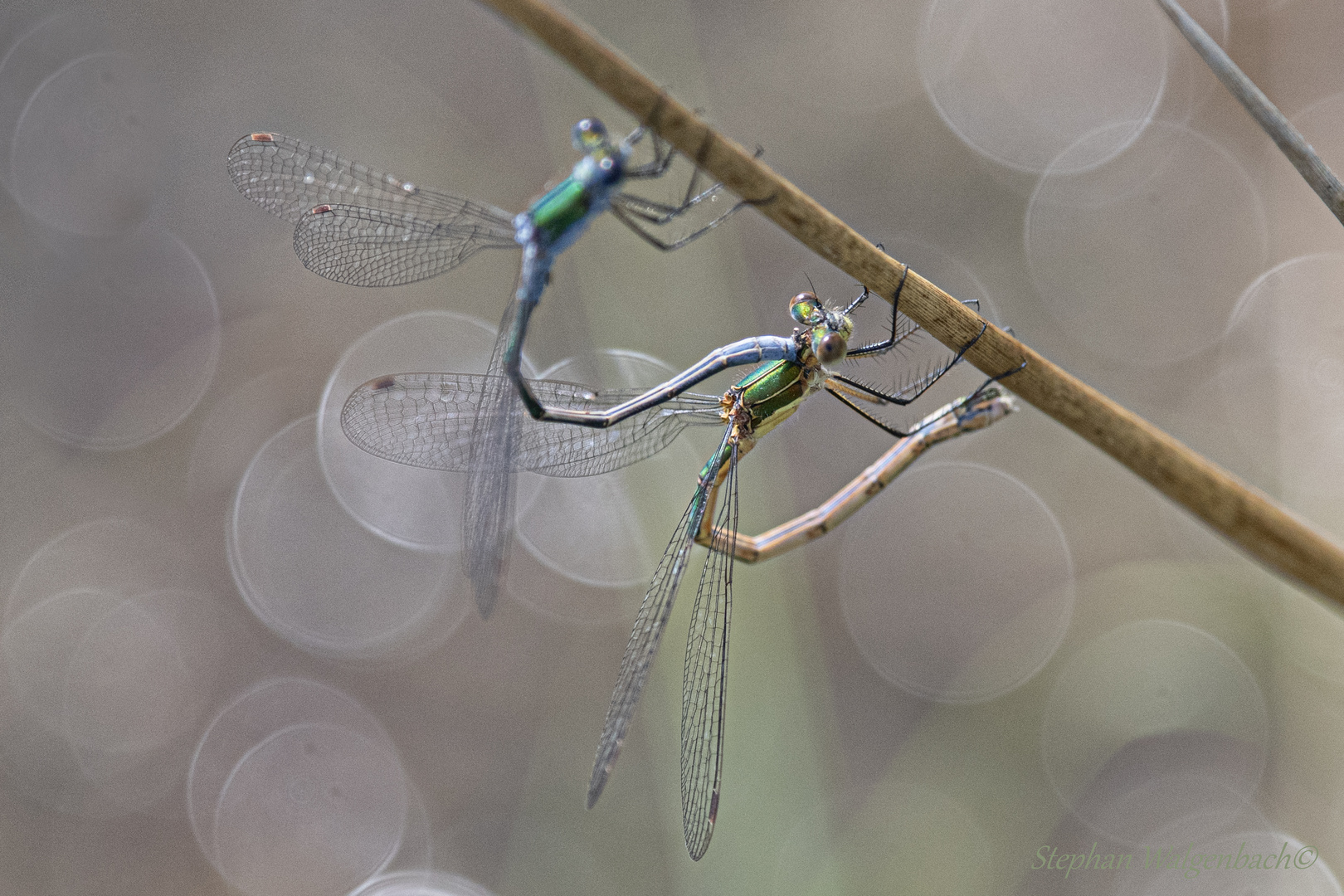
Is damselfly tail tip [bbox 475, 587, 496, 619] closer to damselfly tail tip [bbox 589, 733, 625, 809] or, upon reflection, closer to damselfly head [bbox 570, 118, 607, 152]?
damselfly tail tip [bbox 589, 733, 625, 809]

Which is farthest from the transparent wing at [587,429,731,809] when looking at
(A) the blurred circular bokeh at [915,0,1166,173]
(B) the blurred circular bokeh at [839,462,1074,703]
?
(A) the blurred circular bokeh at [915,0,1166,173]

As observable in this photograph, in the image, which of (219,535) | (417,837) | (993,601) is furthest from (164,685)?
(993,601)

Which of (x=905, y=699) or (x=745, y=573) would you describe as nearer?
(x=745, y=573)

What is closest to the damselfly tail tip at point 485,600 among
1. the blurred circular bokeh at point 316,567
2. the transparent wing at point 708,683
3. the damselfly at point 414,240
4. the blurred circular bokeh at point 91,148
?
the damselfly at point 414,240

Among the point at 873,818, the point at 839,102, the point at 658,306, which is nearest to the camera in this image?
the point at 658,306

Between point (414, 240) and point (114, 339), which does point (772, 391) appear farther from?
point (114, 339)

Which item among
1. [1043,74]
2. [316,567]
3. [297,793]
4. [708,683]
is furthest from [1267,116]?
[297,793]

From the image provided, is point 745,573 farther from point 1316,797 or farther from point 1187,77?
point 1187,77
